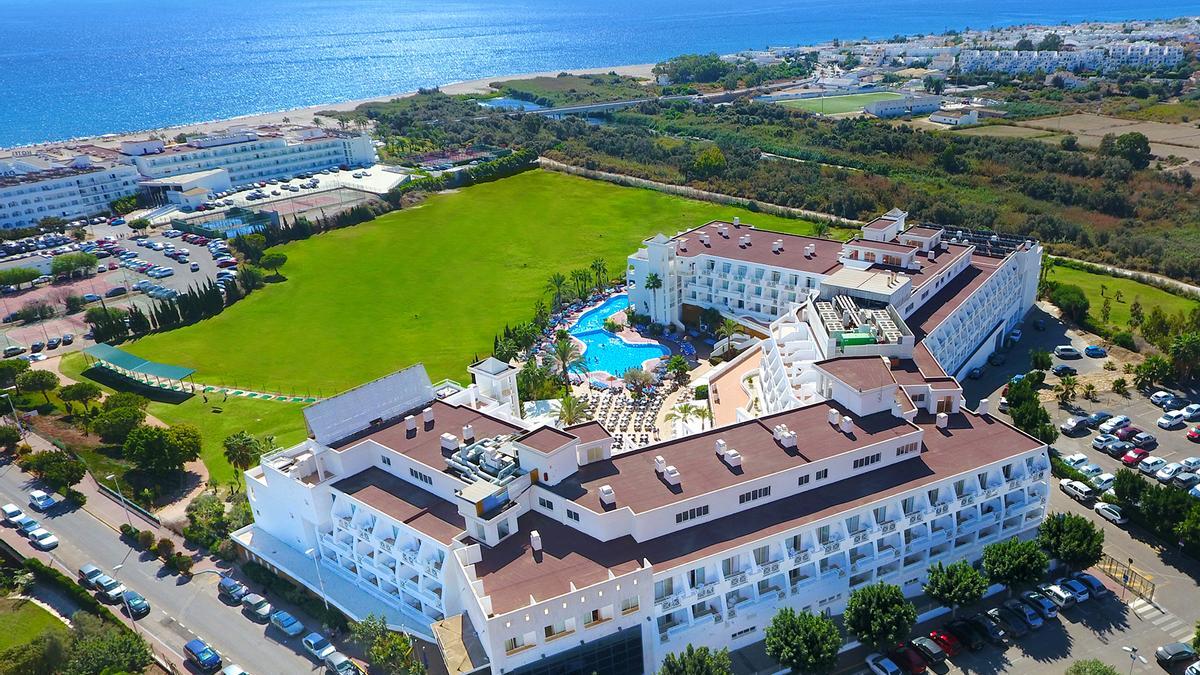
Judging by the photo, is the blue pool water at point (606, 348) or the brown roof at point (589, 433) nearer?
the brown roof at point (589, 433)

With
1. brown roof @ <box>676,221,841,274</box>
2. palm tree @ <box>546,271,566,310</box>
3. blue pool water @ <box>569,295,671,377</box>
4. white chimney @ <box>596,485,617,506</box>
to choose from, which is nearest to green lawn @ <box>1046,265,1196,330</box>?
brown roof @ <box>676,221,841,274</box>

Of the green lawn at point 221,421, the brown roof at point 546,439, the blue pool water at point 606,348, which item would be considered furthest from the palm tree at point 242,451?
the blue pool water at point 606,348

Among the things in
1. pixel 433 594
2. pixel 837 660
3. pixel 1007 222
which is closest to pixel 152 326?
pixel 433 594

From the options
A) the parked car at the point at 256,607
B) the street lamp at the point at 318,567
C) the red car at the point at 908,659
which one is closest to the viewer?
the red car at the point at 908,659

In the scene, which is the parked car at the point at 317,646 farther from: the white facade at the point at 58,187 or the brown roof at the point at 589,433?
the white facade at the point at 58,187

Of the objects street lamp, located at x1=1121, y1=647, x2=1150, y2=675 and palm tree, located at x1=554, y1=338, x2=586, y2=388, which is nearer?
street lamp, located at x1=1121, y1=647, x2=1150, y2=675

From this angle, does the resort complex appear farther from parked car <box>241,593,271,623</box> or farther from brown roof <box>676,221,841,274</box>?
brown roof <box>676,221,841,274</box>
